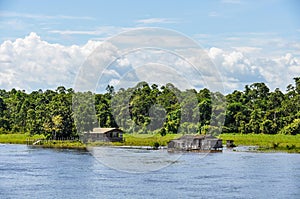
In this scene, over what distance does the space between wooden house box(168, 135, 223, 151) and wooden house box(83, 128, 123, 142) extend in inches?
506

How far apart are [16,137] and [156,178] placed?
50409mm

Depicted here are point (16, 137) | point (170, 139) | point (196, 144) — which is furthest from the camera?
point (16, 137)

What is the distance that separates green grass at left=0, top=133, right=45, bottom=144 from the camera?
3111 inches

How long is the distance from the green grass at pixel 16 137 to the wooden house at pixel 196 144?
2402 cm

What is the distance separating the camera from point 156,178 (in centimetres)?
3859

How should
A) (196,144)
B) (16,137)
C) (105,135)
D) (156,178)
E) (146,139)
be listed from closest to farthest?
(156,178) → (196,144) → (105,135) → (146,139) → (16,137)

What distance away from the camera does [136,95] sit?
7738cm

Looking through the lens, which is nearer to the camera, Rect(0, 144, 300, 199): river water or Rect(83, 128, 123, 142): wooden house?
Rect(0, 144, 300, 199): river water

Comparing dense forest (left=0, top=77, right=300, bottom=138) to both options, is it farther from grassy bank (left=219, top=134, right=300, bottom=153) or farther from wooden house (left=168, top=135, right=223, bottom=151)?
wooden house (left=168, top=135, right=223, bottom=151)

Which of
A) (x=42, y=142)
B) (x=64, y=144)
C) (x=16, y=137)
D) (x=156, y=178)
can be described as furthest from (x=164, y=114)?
(x=156, y=178)

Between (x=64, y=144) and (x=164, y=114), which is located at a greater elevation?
(x=164, y=114)

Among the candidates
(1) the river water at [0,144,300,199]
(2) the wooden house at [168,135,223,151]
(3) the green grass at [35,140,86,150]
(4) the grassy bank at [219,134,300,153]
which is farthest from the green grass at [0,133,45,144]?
(1) the river water at [0,144,300,199]

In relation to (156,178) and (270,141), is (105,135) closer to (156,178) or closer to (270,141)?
(270,141)

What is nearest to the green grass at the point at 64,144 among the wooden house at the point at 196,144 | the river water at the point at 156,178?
the wooden house at the point at 196,144
